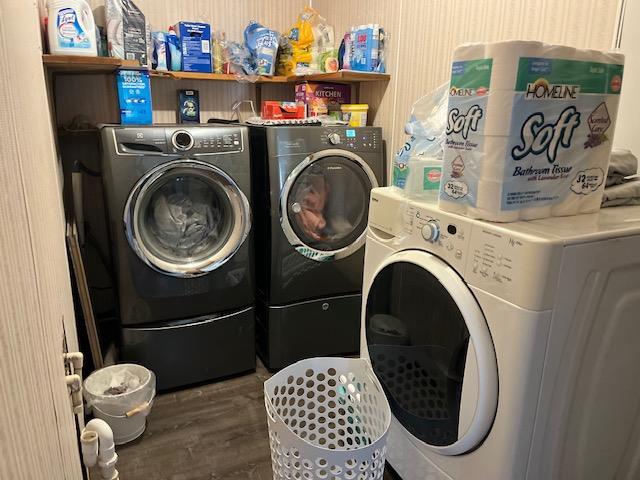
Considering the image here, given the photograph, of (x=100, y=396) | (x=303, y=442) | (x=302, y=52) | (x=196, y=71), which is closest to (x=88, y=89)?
(x=196, y=71)

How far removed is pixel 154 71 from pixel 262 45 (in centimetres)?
58

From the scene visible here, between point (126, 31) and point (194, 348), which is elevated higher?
point (126, 31)

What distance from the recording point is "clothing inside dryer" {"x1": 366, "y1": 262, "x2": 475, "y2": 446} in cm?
123

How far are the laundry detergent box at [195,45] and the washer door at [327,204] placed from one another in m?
0.83

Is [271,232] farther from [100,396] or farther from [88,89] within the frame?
[88,89]

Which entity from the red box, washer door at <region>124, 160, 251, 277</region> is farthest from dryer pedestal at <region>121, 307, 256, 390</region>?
the red box

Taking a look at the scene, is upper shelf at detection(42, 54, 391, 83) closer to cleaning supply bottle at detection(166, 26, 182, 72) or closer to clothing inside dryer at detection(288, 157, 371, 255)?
cleaning supply bottle at detection(166, 26, 182, 72)

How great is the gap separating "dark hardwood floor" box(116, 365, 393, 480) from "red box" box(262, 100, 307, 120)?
1305mm

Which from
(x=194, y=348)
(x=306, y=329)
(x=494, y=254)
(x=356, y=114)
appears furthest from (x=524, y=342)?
(x=356, y=114)

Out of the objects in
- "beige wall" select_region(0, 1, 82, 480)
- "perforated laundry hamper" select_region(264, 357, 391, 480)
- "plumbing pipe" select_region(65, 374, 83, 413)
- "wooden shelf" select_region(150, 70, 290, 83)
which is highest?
"wooden shelf" select_region(150, 70, 290, 83)

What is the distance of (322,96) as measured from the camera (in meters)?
2.53

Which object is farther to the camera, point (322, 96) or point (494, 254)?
point (322, 96)

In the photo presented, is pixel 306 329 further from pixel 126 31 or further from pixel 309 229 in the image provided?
pixel 126 31

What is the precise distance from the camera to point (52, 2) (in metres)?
1.84
